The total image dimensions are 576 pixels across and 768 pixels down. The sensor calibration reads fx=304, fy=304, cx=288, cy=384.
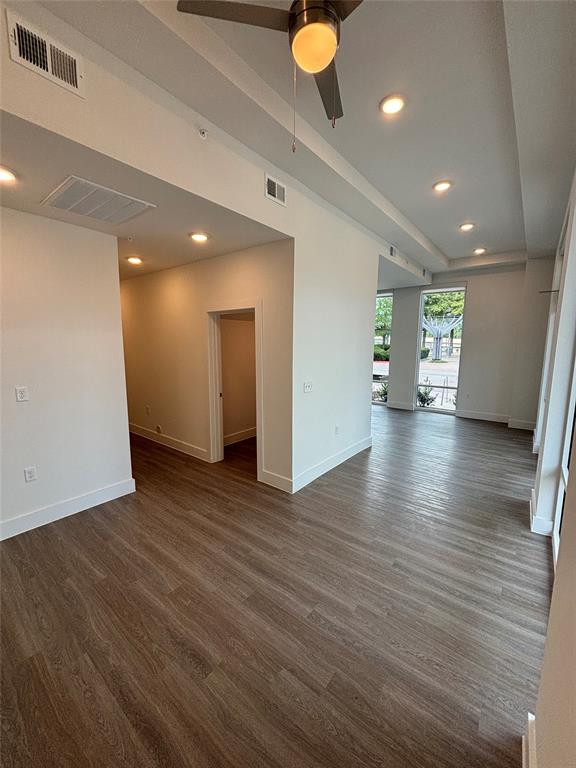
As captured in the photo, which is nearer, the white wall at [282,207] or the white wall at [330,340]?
the white wall at [282,207]

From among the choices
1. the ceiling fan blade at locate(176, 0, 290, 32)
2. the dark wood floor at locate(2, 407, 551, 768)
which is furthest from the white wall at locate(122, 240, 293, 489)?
the ceiling fan blade at locate(176, 0, 290, 32)

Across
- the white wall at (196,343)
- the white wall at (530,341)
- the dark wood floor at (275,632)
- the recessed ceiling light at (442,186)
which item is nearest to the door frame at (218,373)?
the white wall at (196,343)

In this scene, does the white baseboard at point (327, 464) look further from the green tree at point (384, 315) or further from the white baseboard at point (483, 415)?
the green tree at point (384, 315)

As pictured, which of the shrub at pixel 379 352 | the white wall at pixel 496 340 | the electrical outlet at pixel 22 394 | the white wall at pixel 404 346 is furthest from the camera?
the shrub at pixel 379 352

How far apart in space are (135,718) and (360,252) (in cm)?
459

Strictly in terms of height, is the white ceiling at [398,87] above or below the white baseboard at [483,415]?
above

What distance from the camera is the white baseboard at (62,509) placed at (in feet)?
8.55

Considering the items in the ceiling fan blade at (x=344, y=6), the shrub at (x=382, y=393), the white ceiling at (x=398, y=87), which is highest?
the white ceiling at (x=398, y=87)

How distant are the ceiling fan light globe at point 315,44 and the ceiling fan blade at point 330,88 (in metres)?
0.20

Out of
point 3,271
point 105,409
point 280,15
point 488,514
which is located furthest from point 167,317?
point 488,514

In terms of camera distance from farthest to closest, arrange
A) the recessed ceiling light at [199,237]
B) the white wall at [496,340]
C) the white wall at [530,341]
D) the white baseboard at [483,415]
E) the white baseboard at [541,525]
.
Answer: the white baseboard at [483,415], the white wall at [496,340], the white wall at [530,341], the recessed ceiling light at [199,237], the white baseboard at [541,525]

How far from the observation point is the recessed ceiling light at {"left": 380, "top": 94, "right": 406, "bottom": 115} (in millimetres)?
2119

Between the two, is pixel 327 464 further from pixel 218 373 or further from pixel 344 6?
pixel 344 6

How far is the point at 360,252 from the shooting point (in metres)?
4.11
